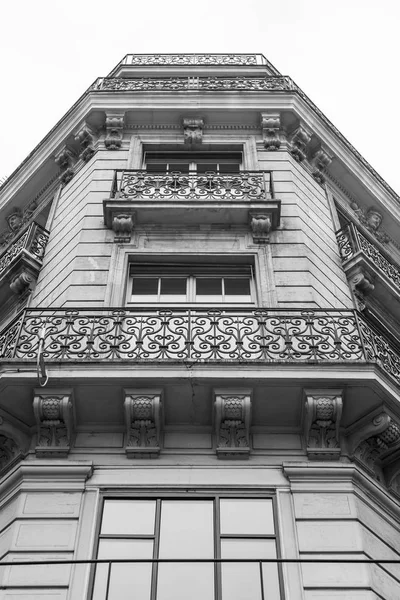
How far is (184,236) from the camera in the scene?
15055 mm

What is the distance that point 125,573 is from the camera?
8945 millimetres

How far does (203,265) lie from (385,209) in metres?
7.63

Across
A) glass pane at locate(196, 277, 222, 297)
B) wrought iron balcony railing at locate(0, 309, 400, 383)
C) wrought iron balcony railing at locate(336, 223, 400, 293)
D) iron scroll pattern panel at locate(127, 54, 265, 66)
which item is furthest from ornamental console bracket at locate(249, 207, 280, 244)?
iron scroll pattern panel at locate(127, 54, 265, 66)

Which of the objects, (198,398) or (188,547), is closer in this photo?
(188,547)

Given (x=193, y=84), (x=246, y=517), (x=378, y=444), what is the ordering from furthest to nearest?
(x=193, y=84), (x=378, y=444), (x=246, y=517)

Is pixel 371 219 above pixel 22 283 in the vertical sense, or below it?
above

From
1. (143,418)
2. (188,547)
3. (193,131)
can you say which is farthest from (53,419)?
(193,131)

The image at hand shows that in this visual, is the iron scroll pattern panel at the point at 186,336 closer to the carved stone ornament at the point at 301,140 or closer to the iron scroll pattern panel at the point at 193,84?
the carved stone ornament at the point at 301,140

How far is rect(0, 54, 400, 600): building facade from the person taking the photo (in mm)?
9102

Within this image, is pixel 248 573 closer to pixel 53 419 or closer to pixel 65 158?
pixel 53 419

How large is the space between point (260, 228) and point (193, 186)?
2.07 m

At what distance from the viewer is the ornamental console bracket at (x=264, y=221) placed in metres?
14.8

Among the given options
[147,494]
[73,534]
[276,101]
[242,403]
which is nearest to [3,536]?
[73,534]

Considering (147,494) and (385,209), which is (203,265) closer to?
(147,494)
